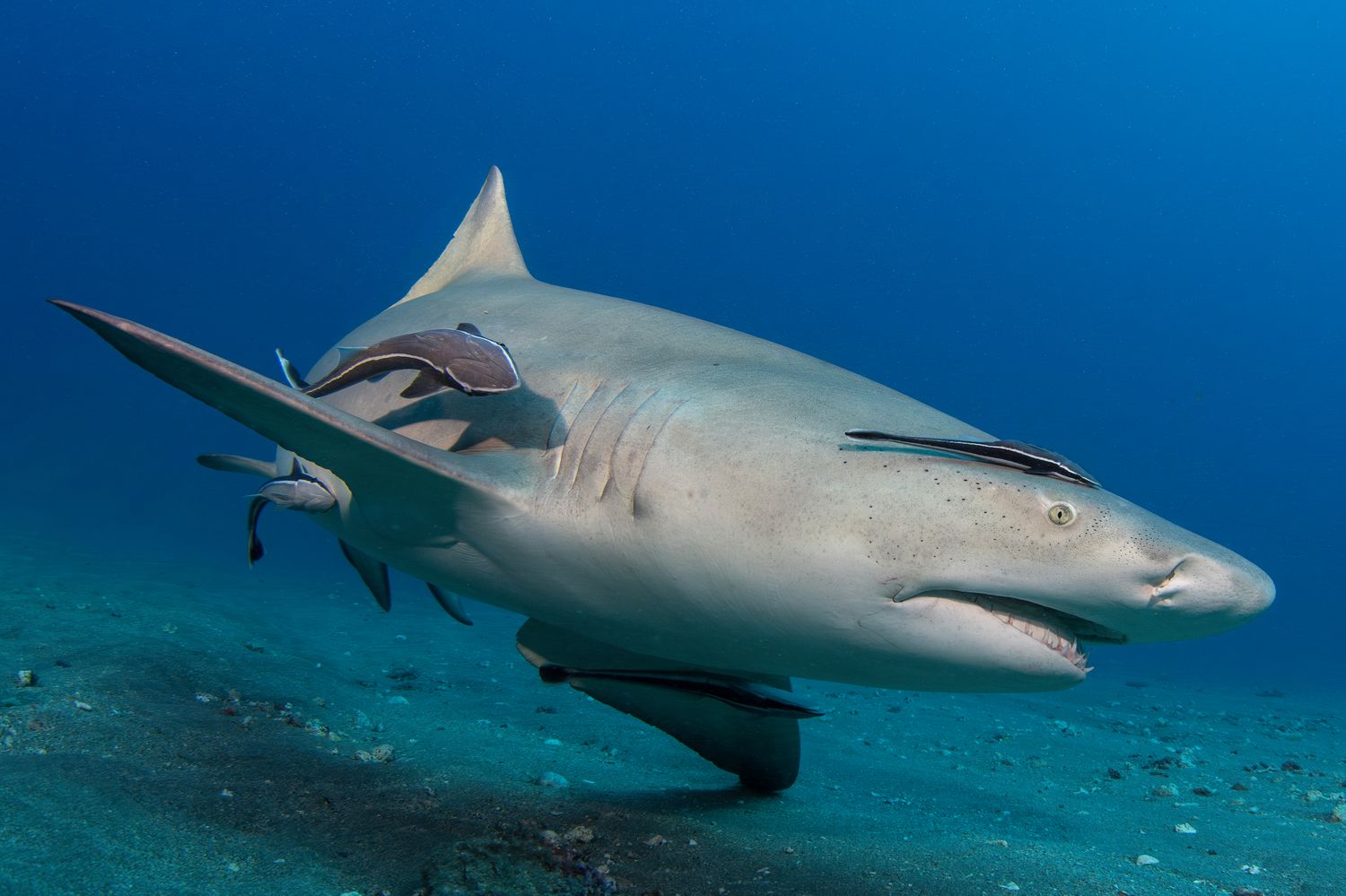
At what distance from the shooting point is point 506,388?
92.9 inches

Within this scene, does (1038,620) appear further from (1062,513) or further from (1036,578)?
(1062,513)

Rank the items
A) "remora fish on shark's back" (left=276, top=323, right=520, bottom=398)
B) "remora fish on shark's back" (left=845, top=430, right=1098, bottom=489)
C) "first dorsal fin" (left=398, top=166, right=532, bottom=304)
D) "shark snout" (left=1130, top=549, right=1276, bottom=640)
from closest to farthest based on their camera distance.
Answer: "shark snout" (left=1130, top=549, right=1276, bottom=640) < "remora fish on shark's back" (left=845, top=430, right=1098, bottom=489) < "remora fish on shark's back" (left=276, top=323, right=520, bottom=398) < "first dorsal fin" (left=398, top=166, right=532, bottom=304)

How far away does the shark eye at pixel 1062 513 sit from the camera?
1.55 metres

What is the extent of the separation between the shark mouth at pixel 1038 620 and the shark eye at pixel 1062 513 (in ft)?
0.78

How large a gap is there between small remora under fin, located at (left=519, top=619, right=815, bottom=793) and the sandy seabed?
0.20 m

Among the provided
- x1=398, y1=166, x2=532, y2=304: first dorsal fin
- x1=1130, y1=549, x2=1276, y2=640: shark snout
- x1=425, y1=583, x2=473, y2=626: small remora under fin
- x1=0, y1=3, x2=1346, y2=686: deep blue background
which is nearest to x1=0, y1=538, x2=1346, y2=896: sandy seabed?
x1=425, y1=583, x2=473, y2=626: small remora under fin

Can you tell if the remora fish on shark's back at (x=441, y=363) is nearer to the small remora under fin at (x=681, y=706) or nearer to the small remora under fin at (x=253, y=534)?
the small remora under fin at (x=681, y=706)

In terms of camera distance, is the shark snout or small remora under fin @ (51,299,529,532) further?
small remora under fin @ (51,299,529,532)

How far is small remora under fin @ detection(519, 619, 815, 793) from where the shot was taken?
9.82 feet

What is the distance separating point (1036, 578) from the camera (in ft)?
5.16

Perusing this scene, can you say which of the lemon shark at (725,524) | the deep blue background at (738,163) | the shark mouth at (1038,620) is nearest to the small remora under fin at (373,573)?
the lemon shark at (725,524)

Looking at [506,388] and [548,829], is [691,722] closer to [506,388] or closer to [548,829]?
[548,829]

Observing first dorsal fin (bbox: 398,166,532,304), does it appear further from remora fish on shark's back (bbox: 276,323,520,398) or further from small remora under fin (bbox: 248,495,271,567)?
remora fish on shark's back (bbox: 276,323,520,398)

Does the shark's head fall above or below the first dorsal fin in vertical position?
below
